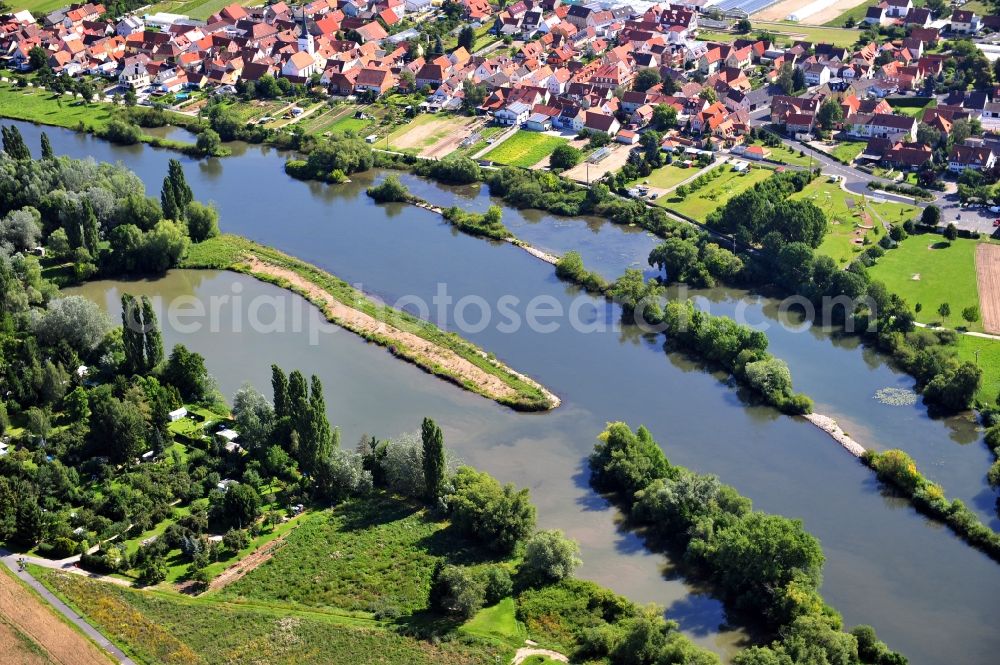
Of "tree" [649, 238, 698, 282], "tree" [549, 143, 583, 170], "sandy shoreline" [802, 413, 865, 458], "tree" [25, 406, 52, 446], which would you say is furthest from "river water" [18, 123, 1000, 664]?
"tree" [25, 406, 52, 446]

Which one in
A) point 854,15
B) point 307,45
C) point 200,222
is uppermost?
point 854,15

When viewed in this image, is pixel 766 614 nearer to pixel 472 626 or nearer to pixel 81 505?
pixel 472 626

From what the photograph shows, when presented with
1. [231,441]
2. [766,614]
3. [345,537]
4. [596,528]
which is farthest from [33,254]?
[766,614]

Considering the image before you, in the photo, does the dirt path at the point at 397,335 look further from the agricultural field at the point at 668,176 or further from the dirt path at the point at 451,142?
the agricultural field at the point at 668,176

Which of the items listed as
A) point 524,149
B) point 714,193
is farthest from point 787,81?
point 524,149

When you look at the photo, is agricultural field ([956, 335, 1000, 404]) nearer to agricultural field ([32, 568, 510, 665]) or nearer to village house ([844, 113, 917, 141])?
agricultural field ([32, 568, 510, 665])

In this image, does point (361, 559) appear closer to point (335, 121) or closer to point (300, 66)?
point (335, 121)
